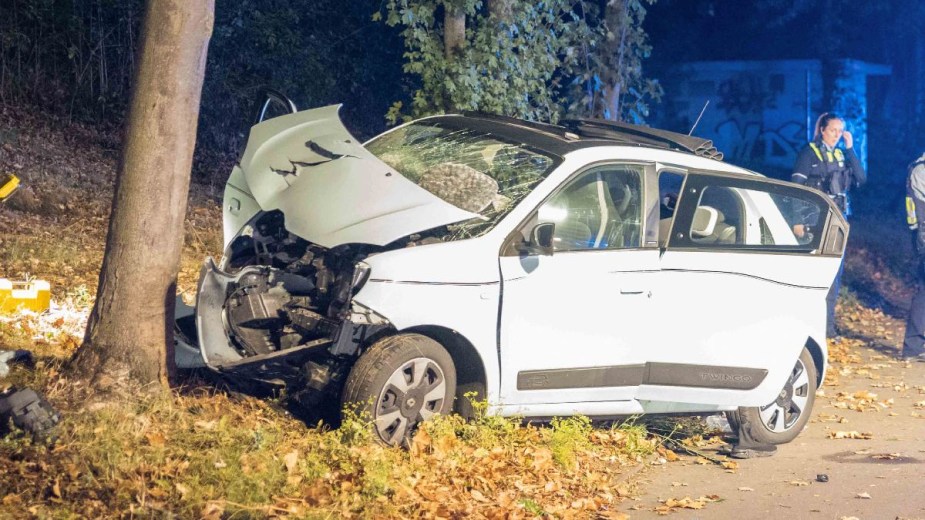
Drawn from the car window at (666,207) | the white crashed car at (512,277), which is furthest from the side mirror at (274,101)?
the car window at (666,207)

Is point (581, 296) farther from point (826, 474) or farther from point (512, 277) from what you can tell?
point (826, 474)

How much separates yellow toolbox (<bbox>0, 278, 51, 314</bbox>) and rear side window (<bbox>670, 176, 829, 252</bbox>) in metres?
4.36

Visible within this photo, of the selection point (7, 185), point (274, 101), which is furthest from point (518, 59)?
point (7, 185)

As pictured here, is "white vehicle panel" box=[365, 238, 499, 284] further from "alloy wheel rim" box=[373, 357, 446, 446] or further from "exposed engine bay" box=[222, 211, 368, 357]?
"alloy wheel rim" box=[373, 357, 446, 446]

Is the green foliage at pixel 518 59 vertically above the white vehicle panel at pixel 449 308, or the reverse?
the green foliage at pixel 518 59

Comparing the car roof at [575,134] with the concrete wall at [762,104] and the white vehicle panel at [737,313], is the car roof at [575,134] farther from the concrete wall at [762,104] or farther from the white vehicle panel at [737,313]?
the concrete wall at [762,104]

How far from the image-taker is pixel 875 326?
1408 cm

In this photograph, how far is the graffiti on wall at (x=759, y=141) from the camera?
1125 inches

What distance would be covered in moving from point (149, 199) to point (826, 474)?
435cm

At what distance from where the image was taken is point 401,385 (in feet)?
20.2

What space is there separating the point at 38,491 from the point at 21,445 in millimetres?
472

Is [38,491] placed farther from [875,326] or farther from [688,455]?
[875,326]

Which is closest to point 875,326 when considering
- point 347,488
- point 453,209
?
point 453,209

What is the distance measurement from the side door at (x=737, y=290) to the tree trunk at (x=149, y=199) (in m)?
2.86
